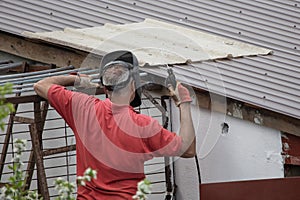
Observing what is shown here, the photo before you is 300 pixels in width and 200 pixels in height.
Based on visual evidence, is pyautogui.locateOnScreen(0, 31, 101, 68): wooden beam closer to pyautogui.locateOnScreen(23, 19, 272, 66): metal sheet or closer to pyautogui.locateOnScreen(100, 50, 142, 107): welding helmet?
pyautogui.locateOnScreen(23, 19, 272, 66): metal sheet

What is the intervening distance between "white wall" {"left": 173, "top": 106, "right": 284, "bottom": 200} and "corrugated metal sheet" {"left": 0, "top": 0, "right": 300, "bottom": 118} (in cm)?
30

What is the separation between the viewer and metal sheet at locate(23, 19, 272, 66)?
7.23 metres

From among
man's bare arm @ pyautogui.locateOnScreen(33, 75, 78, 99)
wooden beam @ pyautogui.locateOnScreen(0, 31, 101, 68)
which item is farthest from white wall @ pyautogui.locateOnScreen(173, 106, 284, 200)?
man's bare arm @ pyautogui.locateOnScreen(33, 75, 78, 99)

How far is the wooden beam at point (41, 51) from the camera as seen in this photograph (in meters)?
7.62

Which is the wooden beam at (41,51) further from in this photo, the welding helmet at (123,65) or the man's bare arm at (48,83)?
the welding helmet at (123,65)

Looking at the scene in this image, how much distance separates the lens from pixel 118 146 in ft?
16.7

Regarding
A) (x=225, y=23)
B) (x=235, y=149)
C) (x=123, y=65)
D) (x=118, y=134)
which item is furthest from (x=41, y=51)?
(x=118, y=134)

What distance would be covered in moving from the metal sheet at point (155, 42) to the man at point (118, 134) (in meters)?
1.68

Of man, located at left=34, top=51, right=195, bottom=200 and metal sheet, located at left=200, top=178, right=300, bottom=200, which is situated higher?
man, located at left=34, top=51, right=195, bottom=200

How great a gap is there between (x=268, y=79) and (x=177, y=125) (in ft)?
3.02

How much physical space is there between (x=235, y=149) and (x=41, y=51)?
81.2 inches

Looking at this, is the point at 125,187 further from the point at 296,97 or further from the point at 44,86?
the point at 296,97

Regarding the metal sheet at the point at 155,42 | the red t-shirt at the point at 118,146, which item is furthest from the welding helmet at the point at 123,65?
the metal sheet at the point at 155,42

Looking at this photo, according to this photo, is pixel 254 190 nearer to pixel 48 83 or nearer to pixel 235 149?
pixel 235 149
